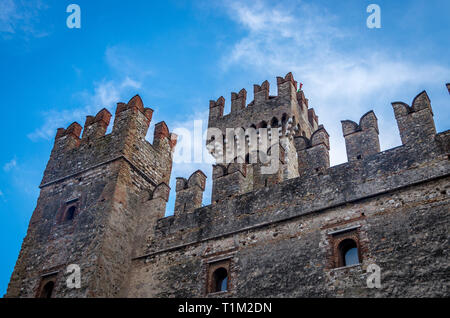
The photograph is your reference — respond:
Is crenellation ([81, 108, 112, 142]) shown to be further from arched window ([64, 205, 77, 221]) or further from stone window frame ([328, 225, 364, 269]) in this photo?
stone window frame ([328, 225, 364, 269])

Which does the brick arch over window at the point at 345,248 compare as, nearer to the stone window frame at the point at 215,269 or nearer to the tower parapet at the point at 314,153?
the tower parapet at the point at 314,153

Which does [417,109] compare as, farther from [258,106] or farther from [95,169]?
[258,106]

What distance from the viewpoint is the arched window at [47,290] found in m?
11.4

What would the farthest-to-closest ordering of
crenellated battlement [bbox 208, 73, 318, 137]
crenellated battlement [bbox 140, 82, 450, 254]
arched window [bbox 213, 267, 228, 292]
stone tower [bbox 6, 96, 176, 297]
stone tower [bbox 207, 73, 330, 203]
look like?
1. crenellated battlement [bbox 208, 73, 318, 137]
2. stone tower [bbox 207, 73, 330, 203]
3. stone tower [bbox 6, 96, 176, 297]
4. arched window [bbox 213, 267, 228, 292]
5. crenellated battlement [bbox 140, 82, 450, 254]

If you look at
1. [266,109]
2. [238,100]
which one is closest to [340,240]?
[266,109]

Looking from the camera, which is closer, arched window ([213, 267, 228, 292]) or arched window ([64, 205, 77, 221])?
arched window ([213, 267, 228, 292])

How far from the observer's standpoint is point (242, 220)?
35.3ft

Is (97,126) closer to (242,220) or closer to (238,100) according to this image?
(242,220)

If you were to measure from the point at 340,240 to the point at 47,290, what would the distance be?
671 cm

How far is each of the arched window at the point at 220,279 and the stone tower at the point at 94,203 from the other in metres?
2.28

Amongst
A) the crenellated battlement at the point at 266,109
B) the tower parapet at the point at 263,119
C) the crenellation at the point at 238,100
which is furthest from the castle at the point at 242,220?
the crenellation at the point at 238,100

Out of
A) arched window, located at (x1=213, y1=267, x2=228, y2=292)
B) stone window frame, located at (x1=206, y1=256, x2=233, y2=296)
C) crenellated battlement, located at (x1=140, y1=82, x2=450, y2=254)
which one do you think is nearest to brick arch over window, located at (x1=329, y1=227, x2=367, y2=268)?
crenellated battlement, located at (x1=140, y1=82, x2=450, y2=254)

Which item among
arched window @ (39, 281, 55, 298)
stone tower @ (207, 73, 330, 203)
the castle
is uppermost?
stone tower @ (207, 73, 330, 203)

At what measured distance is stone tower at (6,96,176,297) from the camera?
11.2m
